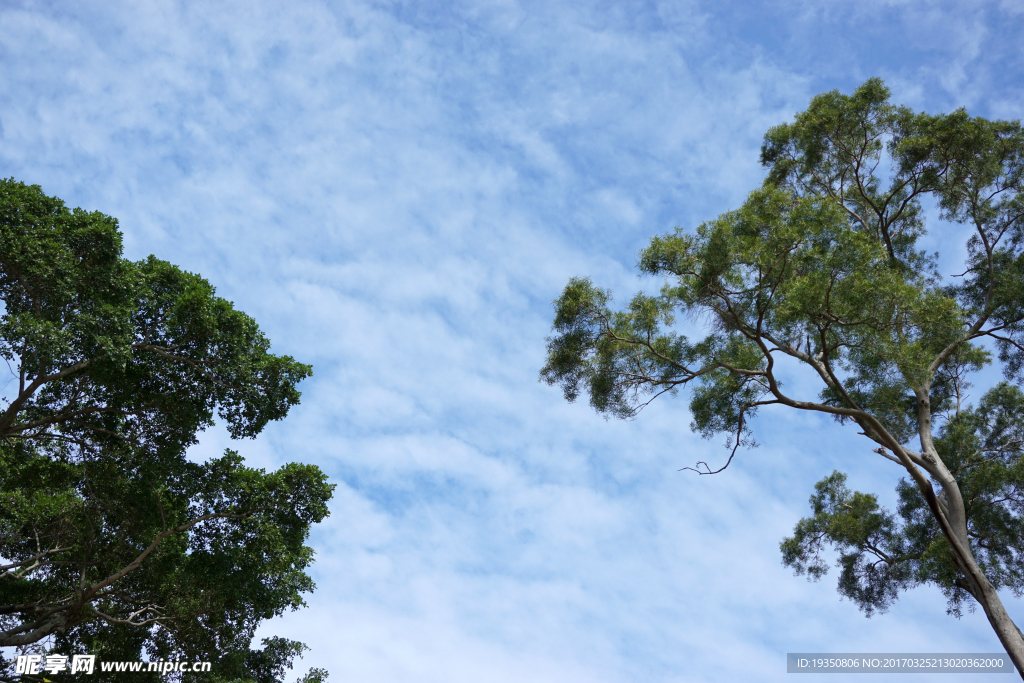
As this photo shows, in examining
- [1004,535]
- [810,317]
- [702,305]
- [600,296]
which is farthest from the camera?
[1004,535]

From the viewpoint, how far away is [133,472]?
9938 mm

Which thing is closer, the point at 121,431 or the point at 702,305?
the point at 121,431

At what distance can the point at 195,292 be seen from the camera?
29.3 ft

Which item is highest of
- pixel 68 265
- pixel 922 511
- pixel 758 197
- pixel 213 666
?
pixel 758 197

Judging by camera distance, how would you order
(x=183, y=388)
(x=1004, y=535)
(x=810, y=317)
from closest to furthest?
(x=183, y=388), (x=810, y=317), (x=1004, y=535)

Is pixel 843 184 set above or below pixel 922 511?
above

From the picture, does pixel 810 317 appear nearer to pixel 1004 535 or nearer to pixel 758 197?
pixel 758 197

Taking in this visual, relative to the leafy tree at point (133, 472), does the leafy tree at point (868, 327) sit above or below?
above

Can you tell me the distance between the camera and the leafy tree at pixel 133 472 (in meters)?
8.92

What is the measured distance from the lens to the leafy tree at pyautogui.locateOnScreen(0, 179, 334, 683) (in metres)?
8.92

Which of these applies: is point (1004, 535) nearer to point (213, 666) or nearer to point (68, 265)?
point (213, 666)

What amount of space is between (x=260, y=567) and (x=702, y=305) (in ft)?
25.1

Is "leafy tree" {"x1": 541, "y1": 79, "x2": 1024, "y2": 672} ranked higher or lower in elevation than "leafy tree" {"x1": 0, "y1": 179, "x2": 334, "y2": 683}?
higher

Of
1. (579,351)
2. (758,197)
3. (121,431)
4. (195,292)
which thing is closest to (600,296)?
(579,351)
